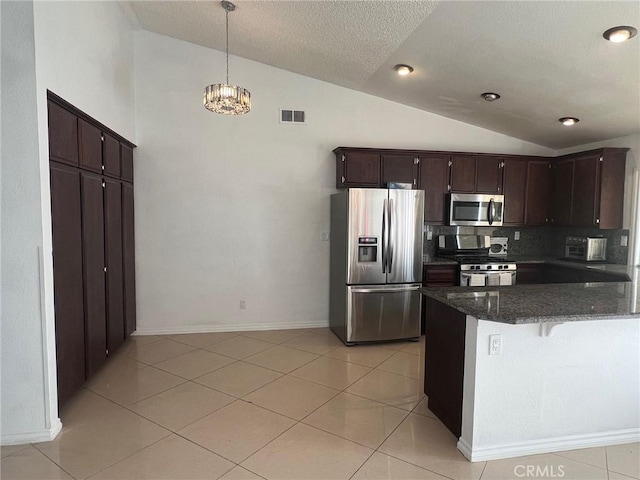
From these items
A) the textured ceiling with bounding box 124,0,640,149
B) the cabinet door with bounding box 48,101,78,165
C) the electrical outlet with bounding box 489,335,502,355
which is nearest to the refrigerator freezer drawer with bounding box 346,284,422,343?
the electrical outlet with bounding box 489,335,502,355

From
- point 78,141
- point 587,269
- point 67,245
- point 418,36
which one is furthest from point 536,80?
point 67,245

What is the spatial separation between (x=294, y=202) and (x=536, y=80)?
9.44 ft

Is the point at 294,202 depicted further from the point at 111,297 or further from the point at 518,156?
the point at 518,156

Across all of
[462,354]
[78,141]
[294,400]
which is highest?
[78,141]

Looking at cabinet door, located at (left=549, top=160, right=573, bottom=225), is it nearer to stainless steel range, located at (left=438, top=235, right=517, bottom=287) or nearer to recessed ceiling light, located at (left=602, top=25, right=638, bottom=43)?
stainless steel range, located at (left=438, top=235, right=517, bottom=287)

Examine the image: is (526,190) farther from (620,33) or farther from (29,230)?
(29,230)

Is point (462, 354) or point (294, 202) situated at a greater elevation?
point (294, 202)

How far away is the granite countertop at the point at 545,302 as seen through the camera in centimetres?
207

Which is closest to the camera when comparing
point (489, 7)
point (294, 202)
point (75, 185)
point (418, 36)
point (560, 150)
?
point (489, 7)

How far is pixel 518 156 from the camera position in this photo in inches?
197

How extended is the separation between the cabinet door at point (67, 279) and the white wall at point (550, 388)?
109 inches

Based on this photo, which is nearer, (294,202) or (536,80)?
(536,80)

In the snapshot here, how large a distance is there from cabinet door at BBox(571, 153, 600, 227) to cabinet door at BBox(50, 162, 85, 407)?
547 centimetres

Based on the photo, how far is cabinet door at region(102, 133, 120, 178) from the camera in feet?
11.4
